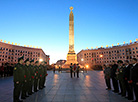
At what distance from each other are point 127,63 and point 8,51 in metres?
71.8

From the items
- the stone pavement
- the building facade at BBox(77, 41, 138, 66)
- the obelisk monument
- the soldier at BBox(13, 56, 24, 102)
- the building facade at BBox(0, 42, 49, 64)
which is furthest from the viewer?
the building facade at BBox(77, 41, 138, 66)

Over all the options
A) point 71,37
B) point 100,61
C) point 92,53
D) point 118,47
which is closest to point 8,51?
point 71,37

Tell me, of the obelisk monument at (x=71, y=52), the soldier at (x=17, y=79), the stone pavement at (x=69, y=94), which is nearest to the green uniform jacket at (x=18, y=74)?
the soldier at (x=17, y=79)

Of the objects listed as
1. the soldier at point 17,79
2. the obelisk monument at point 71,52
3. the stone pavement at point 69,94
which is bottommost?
the stone pavement at point 69,94

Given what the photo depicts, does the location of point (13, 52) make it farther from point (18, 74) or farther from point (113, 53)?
point (18, 74)

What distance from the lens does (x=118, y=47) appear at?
7019 cm

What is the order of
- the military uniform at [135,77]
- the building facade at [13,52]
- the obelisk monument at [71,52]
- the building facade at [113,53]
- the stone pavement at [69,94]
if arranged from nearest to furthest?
the military uniform at [135,77] → the stone pavement at [69,94] → the obelisk monument at [71,52] → the building facade at [13,52] → the building facade at [113,53]

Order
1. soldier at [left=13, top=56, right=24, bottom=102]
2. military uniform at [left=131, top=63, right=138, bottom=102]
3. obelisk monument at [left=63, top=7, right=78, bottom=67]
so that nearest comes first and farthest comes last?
military uniform at [left=131, top=63, right=138, bottom=102]
soldier at [left=13, top=56, right=24, bottom=102]
obelisk monument at [left=63, top=7, right=78, bottom=67]

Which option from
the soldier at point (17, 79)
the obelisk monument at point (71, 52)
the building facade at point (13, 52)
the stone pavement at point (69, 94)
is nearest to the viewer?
the soldier at point (17, 79)

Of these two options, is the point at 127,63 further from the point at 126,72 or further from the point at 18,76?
the point at 18,76

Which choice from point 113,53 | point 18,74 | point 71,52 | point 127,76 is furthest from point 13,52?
point 127,76

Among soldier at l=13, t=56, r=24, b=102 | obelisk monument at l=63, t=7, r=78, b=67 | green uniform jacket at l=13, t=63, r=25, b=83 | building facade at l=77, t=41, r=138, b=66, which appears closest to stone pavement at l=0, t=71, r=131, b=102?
soldier at l=13, t=56, r=24, b=102

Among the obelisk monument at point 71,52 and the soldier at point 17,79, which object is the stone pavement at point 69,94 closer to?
the soldier at point 17,79

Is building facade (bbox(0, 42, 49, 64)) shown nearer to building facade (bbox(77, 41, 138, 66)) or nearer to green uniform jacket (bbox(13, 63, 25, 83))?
building facade (bbox(77, 41, 138, 66))
